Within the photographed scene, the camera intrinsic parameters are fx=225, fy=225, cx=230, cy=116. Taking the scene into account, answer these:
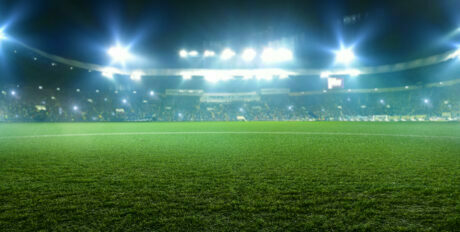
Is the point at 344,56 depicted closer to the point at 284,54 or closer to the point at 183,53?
the point at 284,54

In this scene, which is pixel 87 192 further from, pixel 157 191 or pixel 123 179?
pixel 157 191

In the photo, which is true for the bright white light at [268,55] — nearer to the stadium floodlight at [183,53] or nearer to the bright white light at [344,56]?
the bright white light at [344,56]

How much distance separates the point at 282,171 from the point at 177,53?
27.3 metres

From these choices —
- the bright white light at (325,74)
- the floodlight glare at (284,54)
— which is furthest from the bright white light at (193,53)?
the bright white light at (325,74)

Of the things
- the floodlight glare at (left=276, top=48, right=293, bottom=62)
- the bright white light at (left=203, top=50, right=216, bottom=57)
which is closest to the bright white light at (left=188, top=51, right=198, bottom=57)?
the bright white light at (left=203, top=50, right=216, bottom=57)

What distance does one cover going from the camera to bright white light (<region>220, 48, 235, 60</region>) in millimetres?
27778

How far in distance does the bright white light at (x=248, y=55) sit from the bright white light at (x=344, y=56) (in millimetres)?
9728

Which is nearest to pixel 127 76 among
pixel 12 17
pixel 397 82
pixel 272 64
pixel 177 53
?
pixel 177 53

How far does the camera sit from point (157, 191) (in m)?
2.05

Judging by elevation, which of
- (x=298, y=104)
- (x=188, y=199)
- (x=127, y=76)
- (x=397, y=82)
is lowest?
(x=188, y=199)

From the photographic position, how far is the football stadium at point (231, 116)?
167 centimetres

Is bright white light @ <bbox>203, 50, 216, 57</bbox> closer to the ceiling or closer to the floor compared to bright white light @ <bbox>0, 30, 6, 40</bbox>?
closer to the ceiling

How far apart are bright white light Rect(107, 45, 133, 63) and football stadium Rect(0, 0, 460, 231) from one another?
361 mm

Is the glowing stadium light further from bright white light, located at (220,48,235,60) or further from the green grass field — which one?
the green grass field
